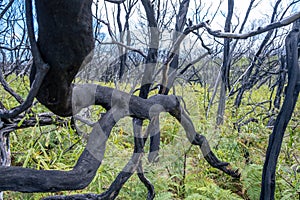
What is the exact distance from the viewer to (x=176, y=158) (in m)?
1.67

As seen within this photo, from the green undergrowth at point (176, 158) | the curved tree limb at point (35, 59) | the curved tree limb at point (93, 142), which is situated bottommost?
the green undergrowth at point (176, 158)


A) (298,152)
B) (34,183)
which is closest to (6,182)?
(34,183)

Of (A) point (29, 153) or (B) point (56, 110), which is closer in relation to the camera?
(B) point (56, 110)

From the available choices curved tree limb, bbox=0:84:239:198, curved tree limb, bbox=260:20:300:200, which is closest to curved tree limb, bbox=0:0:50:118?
curved tree limb, bbox=0:84:239:198

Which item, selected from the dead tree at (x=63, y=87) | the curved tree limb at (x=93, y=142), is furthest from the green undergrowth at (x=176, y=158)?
the dead tree at (x=63, y=87)

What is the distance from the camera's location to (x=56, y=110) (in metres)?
0.51

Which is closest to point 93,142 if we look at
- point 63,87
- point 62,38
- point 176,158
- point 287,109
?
point 63,87

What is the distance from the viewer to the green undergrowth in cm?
123

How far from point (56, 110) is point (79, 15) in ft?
0.72

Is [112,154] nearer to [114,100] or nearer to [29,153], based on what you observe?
[29,153]

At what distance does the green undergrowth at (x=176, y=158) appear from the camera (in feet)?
4.03

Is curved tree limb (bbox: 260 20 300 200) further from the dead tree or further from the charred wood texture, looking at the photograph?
the charred wood texture

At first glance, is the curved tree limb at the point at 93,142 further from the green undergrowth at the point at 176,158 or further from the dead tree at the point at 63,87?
the green undergrowth at the point at 176,158

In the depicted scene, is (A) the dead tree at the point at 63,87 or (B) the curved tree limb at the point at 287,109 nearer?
(A) the dead tree at the point at 63,87
